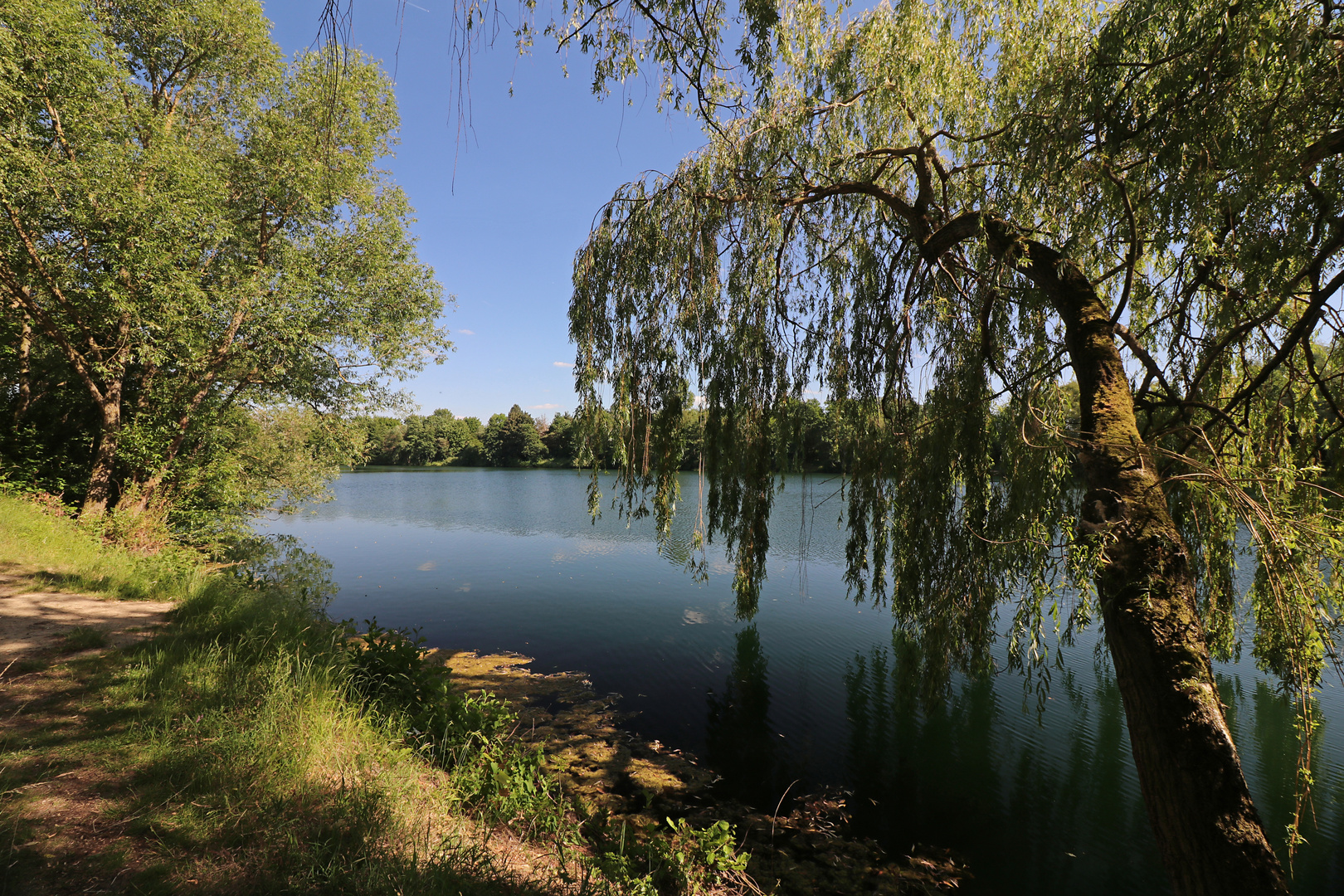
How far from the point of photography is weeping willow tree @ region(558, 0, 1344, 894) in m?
2.54

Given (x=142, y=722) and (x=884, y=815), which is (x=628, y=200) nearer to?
(x=142, y=722)

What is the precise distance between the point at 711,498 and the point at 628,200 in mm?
2858

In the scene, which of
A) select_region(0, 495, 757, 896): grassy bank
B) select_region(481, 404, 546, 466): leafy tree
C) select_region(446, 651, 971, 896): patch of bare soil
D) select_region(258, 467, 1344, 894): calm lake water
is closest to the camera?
select_region(0, 495, 757, 896): grassy bank

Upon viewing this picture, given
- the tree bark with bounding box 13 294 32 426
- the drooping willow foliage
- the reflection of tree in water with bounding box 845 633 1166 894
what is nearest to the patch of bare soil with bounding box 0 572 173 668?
the drooping willow foliage

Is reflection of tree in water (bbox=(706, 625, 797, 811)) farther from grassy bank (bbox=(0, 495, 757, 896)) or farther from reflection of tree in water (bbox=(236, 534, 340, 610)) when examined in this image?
reflection of tree in water (bbox=(236, 534, 340, 610))

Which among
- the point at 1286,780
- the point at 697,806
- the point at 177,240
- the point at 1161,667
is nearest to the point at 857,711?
the point at 697,806

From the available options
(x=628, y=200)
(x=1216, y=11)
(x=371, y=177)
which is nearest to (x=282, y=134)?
(x=371, y=177)

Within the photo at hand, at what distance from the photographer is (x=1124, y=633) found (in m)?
2.55

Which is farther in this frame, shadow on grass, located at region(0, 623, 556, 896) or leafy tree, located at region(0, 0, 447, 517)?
leafy tree, located at region(0, 0, 447, 517)

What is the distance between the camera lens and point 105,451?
9.32 meters

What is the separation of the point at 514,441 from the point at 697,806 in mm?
52882

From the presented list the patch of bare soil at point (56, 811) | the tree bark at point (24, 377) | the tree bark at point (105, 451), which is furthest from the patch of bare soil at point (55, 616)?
the tree bark at point (24, 377)

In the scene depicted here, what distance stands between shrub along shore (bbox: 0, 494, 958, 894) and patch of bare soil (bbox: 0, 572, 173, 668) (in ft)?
0.61

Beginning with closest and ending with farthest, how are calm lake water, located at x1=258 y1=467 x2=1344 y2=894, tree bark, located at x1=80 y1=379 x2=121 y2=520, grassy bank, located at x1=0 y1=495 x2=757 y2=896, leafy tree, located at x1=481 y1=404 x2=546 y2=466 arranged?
grassy bank, located at x1=0 y1=495 x2=757 y2=896 → calm lake water, located at x1=258 y1=467 x2=1344 y2=894 → tree bark, located at x1=80 y1=379 x2=121 y2=520 → leafy tree, located at x1=481 y1=404 x2=546 y2=466
